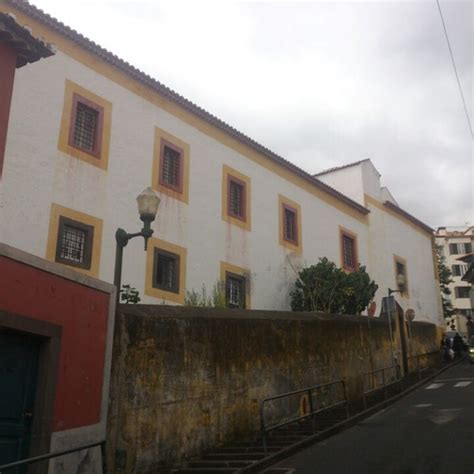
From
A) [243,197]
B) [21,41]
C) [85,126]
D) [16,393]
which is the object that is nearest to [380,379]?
[243,197]

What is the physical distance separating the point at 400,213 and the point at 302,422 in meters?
22.5

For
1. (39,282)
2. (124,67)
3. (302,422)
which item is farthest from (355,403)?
(124,67)

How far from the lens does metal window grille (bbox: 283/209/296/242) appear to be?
23.4 meters

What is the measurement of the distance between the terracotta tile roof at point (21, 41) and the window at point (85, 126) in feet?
16.7

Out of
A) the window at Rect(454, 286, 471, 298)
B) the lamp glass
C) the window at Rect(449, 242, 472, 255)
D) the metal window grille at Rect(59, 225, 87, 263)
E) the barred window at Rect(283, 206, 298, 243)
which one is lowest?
the lamp glass

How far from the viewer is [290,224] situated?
23828 millimetres

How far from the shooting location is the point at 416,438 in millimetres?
10352

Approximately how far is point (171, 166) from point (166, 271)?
358 cm

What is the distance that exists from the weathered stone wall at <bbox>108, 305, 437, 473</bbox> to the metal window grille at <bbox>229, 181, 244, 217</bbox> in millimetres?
7234

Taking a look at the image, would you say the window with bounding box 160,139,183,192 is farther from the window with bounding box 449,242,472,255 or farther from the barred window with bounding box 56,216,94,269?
the window with bounding box 449,242,472,255

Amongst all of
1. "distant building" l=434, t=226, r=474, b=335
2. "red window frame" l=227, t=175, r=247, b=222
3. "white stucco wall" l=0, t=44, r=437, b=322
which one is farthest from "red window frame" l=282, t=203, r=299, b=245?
"distant building" l=434, t=226, r=474, b=335

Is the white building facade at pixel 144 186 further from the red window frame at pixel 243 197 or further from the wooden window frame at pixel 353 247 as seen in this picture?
the wooden window frame at pixel 353 247

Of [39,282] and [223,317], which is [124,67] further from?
[39,282]

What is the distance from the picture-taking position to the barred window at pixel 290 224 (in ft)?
76.6
